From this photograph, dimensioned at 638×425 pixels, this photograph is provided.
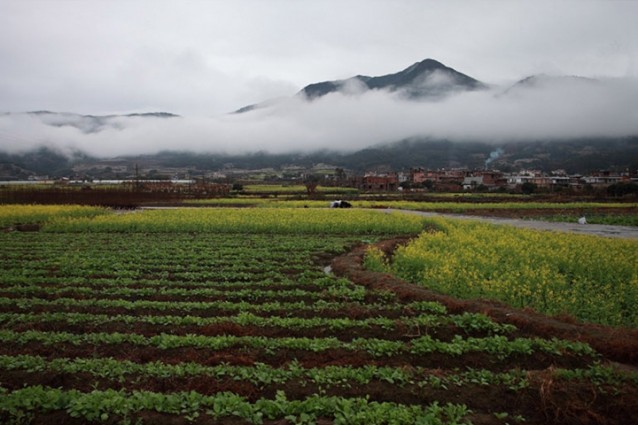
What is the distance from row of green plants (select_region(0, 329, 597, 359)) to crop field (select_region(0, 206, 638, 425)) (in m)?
0.03

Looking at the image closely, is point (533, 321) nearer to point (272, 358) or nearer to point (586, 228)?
point (272, 358)

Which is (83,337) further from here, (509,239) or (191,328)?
(509,239)

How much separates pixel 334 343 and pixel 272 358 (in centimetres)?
121

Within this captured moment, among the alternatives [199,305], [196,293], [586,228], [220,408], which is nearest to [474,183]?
[586,228]

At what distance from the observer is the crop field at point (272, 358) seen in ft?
18.7

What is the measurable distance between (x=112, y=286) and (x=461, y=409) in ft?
35.3

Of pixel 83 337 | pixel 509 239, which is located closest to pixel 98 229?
pixel 83 337

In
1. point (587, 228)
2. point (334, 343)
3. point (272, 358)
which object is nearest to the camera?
point (272, 358)

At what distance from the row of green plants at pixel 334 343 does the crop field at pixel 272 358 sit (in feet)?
0.09

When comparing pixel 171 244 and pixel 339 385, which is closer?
pixel 339 385

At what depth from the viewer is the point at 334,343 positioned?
8.04m

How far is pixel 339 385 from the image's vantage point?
652 centimetres

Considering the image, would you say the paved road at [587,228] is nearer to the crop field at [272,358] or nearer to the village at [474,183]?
the crop field at [272,358]

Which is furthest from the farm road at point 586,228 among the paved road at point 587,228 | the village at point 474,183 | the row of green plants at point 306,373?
the village at point 474,183
